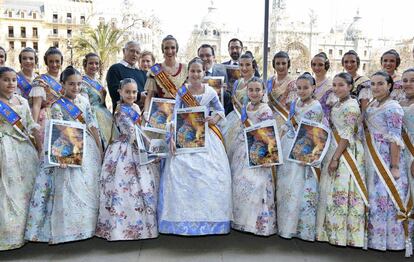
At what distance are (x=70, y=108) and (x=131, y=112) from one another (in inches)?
18.0

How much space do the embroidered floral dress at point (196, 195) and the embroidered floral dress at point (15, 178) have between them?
1003 millimetres

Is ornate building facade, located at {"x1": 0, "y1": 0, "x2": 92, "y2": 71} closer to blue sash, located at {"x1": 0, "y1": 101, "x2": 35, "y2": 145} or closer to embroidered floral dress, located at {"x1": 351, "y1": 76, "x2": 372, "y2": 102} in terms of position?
blue sash, located at {"x1": 0, "y1": 101, "x2": 35, "y2": 145}

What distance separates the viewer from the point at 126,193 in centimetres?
318

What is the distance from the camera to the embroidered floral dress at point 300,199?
3.20m

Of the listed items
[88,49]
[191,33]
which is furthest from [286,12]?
[88,49]

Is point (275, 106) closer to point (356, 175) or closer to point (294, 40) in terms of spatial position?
point (356, 175)

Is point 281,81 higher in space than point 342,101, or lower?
higher

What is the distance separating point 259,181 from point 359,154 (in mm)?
768

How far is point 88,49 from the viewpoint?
930 inches

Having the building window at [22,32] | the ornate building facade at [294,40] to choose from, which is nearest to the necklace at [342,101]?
the ornate building facade at [294,40]

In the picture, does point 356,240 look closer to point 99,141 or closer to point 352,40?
point 99,141

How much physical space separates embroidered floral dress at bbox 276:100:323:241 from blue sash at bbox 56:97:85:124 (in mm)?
1670

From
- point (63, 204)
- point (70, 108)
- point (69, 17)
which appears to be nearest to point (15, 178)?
point (63, 204)

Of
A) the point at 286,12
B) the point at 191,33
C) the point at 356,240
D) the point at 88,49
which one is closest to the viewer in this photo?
the point at 356,240
